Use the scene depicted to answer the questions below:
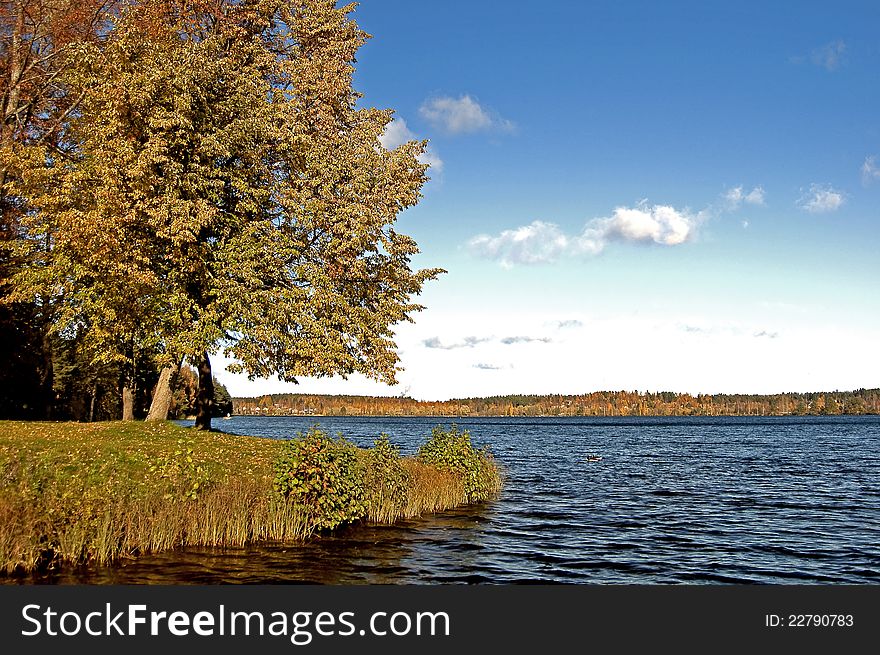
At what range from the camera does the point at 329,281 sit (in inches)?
1246

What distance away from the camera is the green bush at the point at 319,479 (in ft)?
71.6

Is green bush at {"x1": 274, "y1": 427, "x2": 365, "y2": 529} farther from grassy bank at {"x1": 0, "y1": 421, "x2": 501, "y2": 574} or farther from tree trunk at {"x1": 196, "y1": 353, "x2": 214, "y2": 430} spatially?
tree trunk at {"x1": 196, "y1": 353, "x2": 214, "y2": 430}

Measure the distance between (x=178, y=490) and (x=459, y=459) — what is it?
1463cm

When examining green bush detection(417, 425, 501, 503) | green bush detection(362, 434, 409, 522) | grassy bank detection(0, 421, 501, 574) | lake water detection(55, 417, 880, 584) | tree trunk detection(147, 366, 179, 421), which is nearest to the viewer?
grassy bank detection(0, 421, 501, 574)

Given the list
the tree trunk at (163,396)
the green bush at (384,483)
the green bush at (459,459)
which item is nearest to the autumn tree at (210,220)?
the tree trunk at (163,396)

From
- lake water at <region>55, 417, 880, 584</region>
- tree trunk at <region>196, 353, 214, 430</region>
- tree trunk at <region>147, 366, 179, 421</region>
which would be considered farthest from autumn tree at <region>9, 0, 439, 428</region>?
lake water at <region>55, 417, 880, 584</region>

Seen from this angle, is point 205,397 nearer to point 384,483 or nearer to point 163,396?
point 163,396

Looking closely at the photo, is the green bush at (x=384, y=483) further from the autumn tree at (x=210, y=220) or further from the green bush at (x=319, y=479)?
the autumn tree at (x=210, y=220)

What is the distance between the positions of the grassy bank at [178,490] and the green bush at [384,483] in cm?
4

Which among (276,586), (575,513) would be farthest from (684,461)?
(276,586)

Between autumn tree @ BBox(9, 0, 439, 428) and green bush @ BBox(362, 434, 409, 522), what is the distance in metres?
6.28

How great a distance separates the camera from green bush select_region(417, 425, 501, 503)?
31297 mm

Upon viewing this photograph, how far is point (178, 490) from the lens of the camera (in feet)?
65.1

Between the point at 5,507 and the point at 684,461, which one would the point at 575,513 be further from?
the point at 684,461
